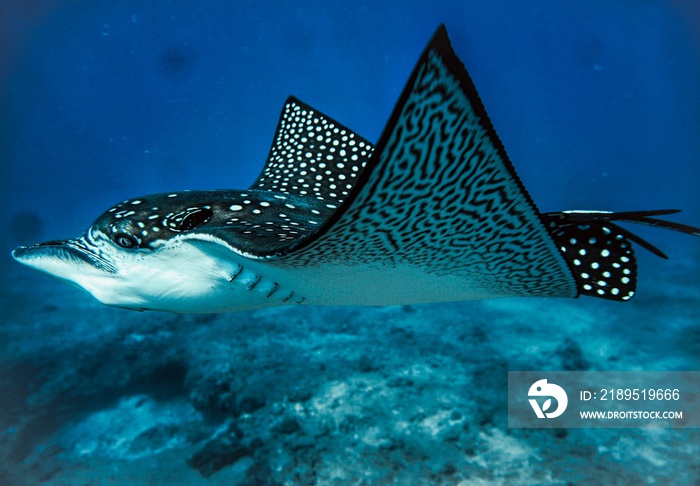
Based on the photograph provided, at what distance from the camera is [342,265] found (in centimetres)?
182

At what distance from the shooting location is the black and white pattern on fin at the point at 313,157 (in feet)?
13.6

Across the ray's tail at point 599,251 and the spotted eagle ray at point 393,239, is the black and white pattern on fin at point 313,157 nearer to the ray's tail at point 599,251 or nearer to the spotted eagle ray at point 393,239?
the spotted eagle ray at point 393,239

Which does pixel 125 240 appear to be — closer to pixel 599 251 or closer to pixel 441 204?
pixel 441 204

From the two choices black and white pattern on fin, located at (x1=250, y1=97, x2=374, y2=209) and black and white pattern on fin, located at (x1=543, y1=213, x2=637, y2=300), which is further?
black and white pattern on fin, located at (x1=250, y1=97, x2=374, y2=209)

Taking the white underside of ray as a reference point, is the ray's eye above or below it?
above

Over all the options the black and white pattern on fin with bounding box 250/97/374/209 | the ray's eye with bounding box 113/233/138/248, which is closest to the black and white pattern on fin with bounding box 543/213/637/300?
the black and white pattern on fin with bounding box 250/97/374/209

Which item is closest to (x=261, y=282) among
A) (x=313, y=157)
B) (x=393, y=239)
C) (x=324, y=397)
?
(x=393, y=239)

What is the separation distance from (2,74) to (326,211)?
197ft

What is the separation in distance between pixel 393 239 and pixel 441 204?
0.27 meters

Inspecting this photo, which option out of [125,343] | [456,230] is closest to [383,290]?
[456,230]

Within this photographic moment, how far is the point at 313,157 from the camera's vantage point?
14.5 feet

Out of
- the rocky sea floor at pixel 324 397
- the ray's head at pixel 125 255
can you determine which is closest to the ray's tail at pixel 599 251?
the ray's head at pixel 125 255

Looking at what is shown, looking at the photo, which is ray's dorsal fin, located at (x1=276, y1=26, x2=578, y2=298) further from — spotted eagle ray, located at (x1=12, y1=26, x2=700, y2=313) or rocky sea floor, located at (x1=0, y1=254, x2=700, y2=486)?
rocky sea floor, located at (x1=0, y1=254, x2=700, y2=486)

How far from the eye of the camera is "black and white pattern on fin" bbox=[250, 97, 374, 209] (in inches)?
164
